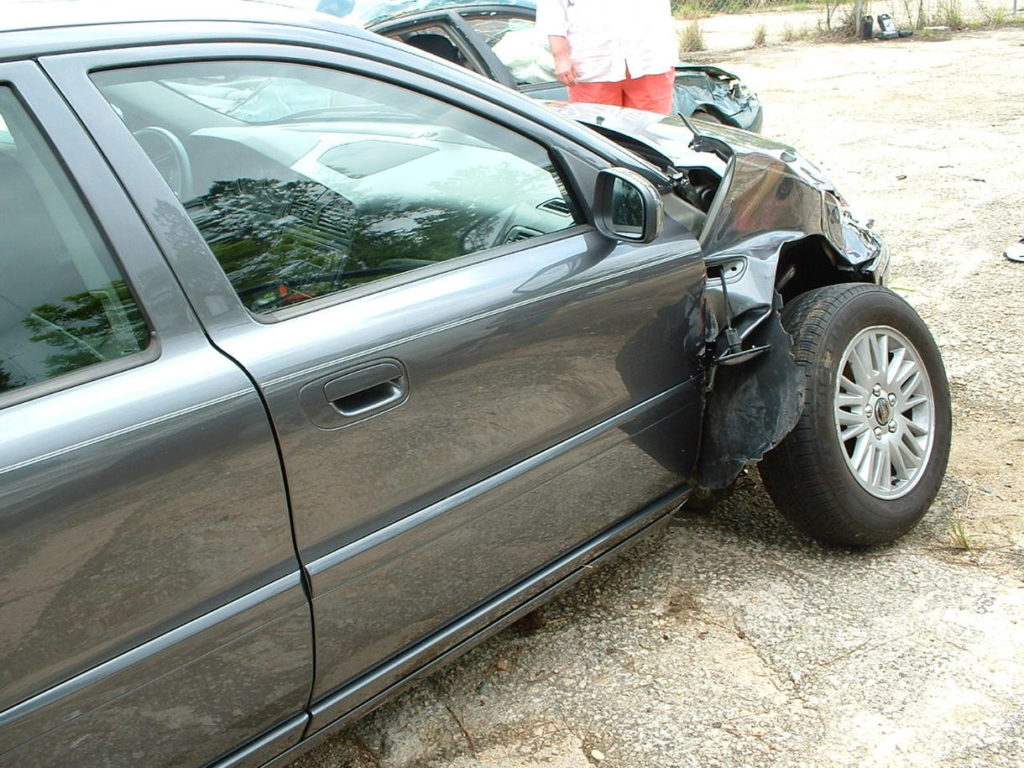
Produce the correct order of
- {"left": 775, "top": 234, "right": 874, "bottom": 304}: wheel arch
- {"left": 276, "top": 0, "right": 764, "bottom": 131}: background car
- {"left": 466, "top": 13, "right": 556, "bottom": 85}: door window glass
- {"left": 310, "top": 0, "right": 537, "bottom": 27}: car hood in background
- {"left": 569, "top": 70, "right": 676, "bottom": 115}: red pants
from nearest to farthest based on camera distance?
{"left": 775, "top": 234, "right": 874, "bottom": 304}: wheel arch, {"left": 569, "top": 70, "right": 676, "bottom": 115}: red pants, {"left": 276, "top": 0, "right": 764, "bottom": 131}: background car, {"left": 310, "top": 0, "right": 537, "bottom": 27}: car hood in background, {"left": 466, "top": 13, "right": 556, "bottom": 85}: door window glass

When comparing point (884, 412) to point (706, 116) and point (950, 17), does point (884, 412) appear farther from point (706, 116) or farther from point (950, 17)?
point (950, 17)

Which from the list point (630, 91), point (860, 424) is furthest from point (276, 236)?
point (630, 91)

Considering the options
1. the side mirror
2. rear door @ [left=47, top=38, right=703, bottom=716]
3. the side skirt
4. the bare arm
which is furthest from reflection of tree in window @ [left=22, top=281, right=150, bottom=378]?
the bare arm

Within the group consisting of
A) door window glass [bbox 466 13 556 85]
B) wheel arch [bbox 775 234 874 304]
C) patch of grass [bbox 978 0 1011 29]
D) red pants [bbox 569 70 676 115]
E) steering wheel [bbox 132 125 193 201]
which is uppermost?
steering wheel [bbox 132 125 193 201]

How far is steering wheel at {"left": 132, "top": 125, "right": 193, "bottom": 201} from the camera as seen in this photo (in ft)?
6.42

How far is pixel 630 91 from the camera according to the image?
557cm

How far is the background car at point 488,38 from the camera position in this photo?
585 cm

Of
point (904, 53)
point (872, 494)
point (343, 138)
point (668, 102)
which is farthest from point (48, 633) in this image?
point (904, 53)

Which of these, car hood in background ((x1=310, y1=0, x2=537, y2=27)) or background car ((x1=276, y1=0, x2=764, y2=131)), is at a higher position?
car hood in background ((x1=310, y1=0, x2=537, y2=27))

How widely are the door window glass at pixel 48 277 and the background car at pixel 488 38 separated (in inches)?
163

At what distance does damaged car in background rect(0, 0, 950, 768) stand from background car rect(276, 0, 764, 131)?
311 cm

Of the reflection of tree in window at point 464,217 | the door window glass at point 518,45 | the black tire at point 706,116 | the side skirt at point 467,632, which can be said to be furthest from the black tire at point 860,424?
the black tire at point 706,116

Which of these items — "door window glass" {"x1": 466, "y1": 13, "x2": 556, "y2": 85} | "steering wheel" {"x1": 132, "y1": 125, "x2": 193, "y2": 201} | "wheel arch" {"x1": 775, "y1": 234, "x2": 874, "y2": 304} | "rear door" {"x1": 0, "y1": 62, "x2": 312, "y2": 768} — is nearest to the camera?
"rear door" {"x1": 0, "y1": 62, "x2": 312, "y2": 768}

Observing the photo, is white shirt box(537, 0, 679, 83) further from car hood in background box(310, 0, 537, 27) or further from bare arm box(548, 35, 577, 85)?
car hood in background box(310, 0, 537, 27)
